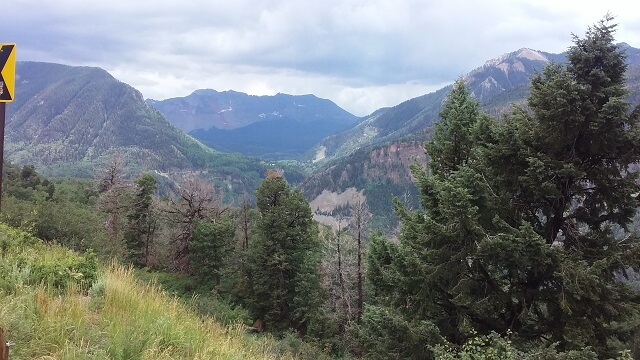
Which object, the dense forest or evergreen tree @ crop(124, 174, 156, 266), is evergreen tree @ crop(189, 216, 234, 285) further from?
the dense forest

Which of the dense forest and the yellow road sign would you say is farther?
the dense forest

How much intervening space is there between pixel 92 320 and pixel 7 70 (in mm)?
3237

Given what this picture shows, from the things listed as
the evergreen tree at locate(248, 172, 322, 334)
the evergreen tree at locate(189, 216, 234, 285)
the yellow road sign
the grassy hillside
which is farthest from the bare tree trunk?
the yellow road sign

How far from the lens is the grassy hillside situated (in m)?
4.04

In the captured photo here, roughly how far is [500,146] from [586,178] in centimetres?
183

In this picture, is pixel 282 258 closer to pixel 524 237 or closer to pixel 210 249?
pixel 210 249

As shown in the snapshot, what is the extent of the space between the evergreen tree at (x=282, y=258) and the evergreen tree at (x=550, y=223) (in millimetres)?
19658

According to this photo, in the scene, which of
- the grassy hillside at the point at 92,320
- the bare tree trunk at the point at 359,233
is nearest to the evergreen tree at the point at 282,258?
the bare tree trunk at the point at 359,233

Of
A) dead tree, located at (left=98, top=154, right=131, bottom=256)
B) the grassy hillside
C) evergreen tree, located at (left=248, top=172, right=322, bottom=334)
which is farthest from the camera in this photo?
dead tree, located at (left=98, top=154, right=131, bottom=256)

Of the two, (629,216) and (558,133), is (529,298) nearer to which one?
(629,216)

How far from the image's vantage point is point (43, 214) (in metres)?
20.6

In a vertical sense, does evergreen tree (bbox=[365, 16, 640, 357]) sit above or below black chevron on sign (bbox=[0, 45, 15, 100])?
below

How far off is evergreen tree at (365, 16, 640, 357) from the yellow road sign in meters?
7.37

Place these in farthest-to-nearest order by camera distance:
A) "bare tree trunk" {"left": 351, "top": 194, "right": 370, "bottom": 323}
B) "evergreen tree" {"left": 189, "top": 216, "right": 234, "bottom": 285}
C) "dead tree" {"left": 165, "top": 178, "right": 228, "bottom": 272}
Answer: "dead tree" {"left": 165, "top": 178, "right": 228, "bottom": 272}, "evergreen tree" {"left": 189, "top": 216, "right": 234, "bottom": 285}, "bare tree trunk" {"left": 351, "top": 194, "right": 370, "bottom": 323}
